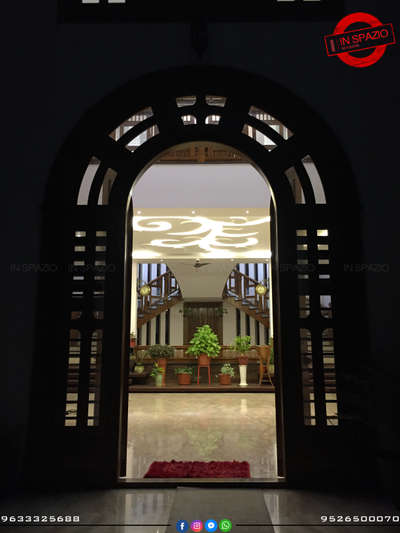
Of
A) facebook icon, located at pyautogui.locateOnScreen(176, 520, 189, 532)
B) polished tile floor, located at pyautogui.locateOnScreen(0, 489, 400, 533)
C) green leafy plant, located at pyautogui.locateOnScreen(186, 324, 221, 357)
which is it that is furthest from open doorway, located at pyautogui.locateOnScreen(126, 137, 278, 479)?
facebook icon, located at pyautogui.locateOnScreen(176, 520, 189, 532)

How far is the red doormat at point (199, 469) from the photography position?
3.12 metres

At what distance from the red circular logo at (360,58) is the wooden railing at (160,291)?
1199 cm

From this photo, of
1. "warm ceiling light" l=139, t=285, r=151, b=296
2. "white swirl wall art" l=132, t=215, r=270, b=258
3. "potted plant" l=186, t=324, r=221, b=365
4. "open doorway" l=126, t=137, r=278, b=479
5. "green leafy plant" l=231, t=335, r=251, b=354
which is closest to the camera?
"open doorway" l=126, t=137, r=278, b=479

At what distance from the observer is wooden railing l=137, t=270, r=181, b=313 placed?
14742 mm

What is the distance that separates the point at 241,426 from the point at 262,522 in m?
3.35

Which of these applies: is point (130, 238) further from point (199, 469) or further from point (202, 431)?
point (202, 431)

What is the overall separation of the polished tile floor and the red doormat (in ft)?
1.72

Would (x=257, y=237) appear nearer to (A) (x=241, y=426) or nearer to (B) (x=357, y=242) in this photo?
(A) (x=241, y=426)

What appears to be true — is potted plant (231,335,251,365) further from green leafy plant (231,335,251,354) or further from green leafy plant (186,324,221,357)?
green leafy plant (186,324,221,357)

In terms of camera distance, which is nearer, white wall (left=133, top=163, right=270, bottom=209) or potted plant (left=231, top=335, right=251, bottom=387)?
white wall (left=133, top=163, right=270, bottom=209)

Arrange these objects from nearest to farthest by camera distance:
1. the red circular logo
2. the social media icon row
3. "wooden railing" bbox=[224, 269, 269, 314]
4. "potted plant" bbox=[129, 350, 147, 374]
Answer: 1. the social media icon row
2. the red circular logo
3. "potted plant" bbox=[129, 350, 147, 374]
4. "wooden railing" bbox=[224, 269, 269, 314]

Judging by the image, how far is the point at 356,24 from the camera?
315 cm

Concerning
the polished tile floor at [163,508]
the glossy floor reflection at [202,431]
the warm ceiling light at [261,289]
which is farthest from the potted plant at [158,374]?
the polished tile floor at [163,508]

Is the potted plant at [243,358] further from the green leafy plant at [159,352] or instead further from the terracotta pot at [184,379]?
the green leafy plant at [159,352]
